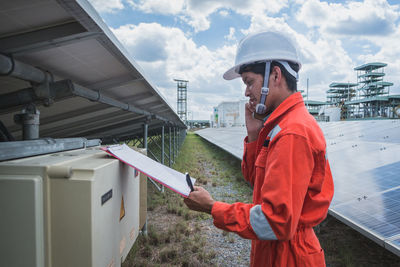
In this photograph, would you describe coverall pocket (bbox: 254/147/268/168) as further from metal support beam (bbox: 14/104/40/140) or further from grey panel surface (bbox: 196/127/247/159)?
grey panel surface (bbox: 196/127/247/159)

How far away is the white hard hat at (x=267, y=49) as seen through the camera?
1.42m

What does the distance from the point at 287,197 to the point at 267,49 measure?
854 millimetres

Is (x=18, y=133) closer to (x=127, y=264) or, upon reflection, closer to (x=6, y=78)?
(x=6, y=78)

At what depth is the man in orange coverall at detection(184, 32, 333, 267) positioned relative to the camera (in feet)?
3.55

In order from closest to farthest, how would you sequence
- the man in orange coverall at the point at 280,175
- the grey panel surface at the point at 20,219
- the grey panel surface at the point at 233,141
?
1. the grey panel surface at the point at 20,219
2. the man in orange coverall at the point at 280,175
3. the grey panel surface at the point at 233,141

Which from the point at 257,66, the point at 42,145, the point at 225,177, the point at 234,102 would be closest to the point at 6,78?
the point at 42,145

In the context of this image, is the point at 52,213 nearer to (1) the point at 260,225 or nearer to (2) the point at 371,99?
(1) the point at 260,225

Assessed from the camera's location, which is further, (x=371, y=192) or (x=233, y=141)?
(x=233, y=141)

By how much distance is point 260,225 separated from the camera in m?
1.12

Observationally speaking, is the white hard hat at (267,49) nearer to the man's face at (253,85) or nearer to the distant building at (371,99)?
the man's face at (253,85)

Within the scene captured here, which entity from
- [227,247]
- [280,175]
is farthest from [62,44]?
[227,247]

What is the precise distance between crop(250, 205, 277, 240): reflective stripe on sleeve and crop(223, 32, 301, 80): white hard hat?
33.2 inches

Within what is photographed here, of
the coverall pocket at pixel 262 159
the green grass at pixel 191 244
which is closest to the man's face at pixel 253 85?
the coverall pocket at pixel 262 159

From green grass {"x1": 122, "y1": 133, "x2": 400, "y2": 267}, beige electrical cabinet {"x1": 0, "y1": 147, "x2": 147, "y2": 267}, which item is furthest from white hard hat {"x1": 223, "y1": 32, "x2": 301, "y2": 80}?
green grass {"x1": 122, "y1": 133, "x2": 400, "y2": 267}
